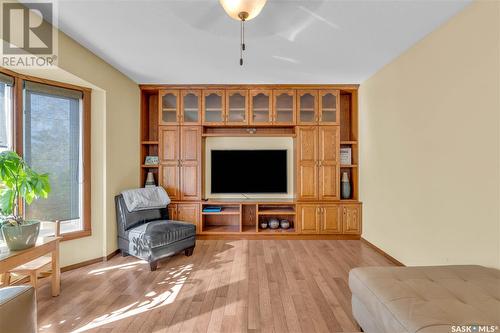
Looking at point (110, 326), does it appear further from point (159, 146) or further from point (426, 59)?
point (426, 59)

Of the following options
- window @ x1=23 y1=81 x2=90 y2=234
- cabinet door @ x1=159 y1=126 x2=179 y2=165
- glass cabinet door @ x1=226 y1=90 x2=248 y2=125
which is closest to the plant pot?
window @ x1=23 y1=81 x2=90 y2=234

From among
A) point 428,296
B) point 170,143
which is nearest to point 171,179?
point 170,143

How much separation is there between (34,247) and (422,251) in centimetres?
367

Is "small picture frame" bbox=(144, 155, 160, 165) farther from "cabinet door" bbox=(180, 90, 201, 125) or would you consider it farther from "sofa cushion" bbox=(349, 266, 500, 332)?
"sofa cushion" bbox=(349, 266, 500, 332)

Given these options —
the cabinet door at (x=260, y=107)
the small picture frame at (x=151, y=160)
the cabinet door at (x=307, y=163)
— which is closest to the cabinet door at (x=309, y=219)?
the cabinet door at (x=307, y=163)

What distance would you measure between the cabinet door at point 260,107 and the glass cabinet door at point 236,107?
12 cm

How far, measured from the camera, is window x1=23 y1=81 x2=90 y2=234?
8.31 ft

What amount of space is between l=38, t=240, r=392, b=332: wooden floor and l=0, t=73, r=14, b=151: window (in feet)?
4.96

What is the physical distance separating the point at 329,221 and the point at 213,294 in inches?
90.7

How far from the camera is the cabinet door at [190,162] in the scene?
385 cm

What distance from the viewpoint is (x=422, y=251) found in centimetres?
245

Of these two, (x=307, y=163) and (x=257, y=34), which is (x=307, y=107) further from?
(x=257, y=34)

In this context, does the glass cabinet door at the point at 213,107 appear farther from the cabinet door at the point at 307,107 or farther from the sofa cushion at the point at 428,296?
the sofa cushion at the point at 428,296

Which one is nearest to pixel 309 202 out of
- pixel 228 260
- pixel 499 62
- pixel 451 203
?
pixel 228 260
